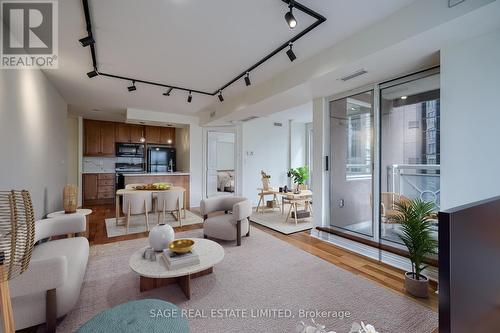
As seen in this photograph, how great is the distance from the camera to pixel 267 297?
209 cm

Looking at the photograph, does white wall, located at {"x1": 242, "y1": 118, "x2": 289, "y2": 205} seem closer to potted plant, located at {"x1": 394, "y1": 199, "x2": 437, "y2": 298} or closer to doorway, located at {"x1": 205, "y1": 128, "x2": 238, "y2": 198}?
doorway, located at {"x1": 205, "y1": 128, "x2": 238, "y2": 198}

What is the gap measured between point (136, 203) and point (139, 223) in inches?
31.2

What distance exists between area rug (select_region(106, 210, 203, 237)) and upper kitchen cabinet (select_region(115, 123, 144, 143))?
3084 millimetres

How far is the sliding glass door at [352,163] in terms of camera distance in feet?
10.9

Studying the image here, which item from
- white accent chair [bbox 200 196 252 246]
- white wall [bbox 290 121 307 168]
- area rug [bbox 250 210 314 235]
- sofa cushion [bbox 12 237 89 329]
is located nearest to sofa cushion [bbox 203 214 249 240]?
white accent chair [bbox 200 196 252 246]

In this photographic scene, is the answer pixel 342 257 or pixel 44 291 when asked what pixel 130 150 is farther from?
pixel 342 257

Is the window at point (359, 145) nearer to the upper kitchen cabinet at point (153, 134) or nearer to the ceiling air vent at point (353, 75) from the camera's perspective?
the ceiling air vent at point (353, 75)

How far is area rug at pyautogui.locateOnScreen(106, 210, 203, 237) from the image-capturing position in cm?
404

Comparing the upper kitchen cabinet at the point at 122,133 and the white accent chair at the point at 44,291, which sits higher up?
the upper kitchen cabinet at the point at 122,133

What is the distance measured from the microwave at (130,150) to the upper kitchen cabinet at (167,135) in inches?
27.1

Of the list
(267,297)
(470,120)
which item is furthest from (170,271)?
(470,120)

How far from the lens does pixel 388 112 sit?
307cm

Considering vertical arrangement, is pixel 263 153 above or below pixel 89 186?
above

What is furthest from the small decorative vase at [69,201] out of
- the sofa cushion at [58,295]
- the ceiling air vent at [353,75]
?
the ceiling air vent at [353,75]
